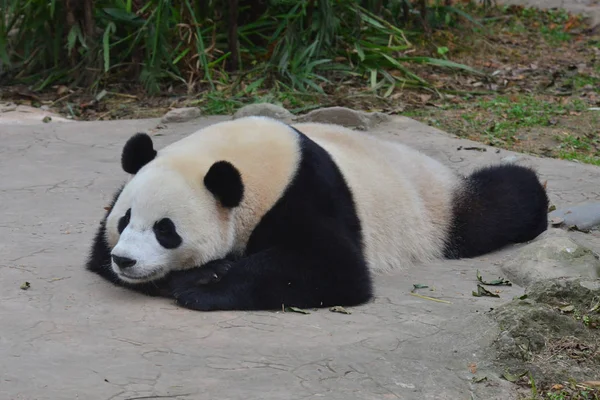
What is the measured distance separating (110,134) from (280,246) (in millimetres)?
4046

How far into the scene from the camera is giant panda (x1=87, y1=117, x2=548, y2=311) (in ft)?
13.6

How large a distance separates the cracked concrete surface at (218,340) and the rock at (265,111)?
290 cm

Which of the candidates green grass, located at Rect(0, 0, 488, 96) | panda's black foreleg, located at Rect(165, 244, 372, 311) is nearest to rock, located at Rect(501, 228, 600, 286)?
panda's black foreleg, located at Rect(165, 244, 372, 311)

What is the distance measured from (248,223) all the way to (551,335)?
4.79 feet

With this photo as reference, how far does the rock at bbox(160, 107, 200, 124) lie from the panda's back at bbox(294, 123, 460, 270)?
3.15 m

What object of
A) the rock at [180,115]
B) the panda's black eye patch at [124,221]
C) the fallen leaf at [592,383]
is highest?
the panda's black eye patch at [124,221]

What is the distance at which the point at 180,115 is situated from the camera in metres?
8.50

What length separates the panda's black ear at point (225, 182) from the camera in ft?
13.6

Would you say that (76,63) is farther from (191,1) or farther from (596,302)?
(596,302)

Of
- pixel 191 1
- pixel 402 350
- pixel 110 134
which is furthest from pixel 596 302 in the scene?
pixel 191 1

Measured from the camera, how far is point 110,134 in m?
8.01

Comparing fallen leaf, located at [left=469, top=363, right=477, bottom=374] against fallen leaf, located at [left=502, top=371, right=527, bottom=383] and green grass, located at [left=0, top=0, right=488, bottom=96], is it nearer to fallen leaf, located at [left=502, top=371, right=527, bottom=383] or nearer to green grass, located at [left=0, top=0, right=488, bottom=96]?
fallen leaf, located at [left=502, top=371, right=527, bottom=383]

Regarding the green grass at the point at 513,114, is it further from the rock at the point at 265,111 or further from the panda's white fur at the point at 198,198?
the panda's white fur at the point at 198,198

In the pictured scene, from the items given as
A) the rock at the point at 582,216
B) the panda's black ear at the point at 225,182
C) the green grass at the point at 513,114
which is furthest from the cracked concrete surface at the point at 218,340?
the green grass at the point at 513,114
